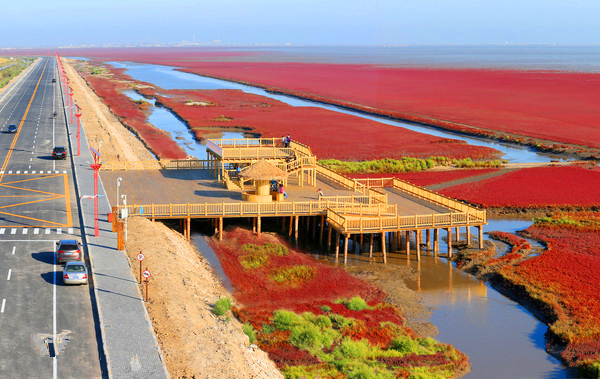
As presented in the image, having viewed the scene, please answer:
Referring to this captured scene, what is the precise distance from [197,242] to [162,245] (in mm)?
7353

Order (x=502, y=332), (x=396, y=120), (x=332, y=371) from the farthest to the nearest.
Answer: (x=396, y=120) < (x=502, y=332) < (x=332, y=371)

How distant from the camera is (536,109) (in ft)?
468

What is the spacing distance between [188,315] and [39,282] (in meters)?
7.84

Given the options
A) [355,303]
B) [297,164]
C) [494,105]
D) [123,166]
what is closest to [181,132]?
[123,166]

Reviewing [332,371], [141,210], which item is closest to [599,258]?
[332,371]

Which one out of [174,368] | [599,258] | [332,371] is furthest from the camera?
[599,258]

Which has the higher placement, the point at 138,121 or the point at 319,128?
the point at 138,121

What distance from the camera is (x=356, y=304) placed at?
124 ft

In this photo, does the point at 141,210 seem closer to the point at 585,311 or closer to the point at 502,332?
the point at 502,332

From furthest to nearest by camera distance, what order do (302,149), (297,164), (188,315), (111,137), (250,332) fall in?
(111,137) → (302,149) → (297,164) → (250,332) → (188,315)

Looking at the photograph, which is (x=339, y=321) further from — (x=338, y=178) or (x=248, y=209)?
(x=338, y=178)

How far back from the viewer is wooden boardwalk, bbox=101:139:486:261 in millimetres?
47750

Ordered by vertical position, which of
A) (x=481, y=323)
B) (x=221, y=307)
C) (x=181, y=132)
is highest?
(x=181, y=132)

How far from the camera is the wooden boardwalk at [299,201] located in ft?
157
